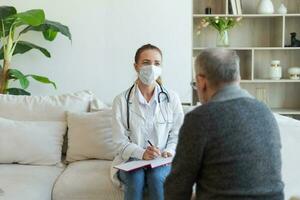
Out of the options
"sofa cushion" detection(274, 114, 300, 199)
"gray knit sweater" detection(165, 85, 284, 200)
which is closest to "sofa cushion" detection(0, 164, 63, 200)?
"gray knit sweater" detection(165, 85, 284, 200)

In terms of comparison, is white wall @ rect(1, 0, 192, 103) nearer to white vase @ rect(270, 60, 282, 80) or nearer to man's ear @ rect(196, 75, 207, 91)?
white vase @ rect(270, 60, 282, 80)

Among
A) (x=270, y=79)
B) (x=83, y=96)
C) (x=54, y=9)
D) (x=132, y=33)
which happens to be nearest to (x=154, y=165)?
(x=83, y=96)

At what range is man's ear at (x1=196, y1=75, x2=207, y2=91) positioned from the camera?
135cm

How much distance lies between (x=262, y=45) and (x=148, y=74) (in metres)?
2.13

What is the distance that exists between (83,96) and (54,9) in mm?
910

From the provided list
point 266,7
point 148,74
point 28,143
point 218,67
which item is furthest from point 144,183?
point 266,7

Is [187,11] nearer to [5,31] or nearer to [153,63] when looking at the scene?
[153,63]

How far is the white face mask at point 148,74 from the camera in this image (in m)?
2.29

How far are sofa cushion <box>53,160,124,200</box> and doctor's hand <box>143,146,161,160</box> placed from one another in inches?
10.5

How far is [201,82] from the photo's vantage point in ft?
4.46

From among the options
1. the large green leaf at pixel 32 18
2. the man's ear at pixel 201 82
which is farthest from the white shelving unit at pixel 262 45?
the man's ear at pixel 201 82

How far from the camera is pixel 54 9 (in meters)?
3.39

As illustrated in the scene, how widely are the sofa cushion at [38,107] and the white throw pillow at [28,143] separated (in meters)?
0.09

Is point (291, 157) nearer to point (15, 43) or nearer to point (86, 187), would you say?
point (86, 187)
